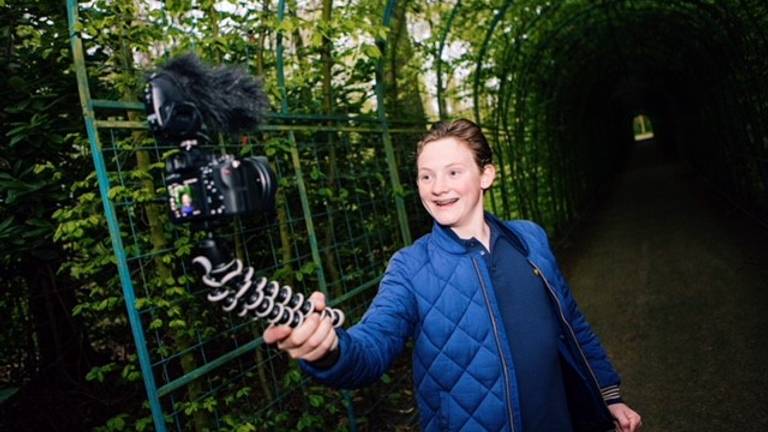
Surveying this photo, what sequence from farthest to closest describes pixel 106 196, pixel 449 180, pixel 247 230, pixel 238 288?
pixel 247 230
pixel 106 196
pixel 449 180
pixel 238 288

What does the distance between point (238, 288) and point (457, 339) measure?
3.14ft

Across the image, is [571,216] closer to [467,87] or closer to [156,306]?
[467,87]

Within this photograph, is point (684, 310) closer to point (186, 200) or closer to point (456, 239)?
point (456, 239)

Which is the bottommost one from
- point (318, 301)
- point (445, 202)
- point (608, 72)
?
point (318, 301)

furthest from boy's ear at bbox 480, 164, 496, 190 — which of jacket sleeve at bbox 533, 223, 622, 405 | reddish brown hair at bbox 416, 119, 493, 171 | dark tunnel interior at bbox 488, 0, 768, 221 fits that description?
dark tunnel interior at bbox 488, 0, 768, 221

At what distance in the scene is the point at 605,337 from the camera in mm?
5199

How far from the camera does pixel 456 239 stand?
1.85 metres

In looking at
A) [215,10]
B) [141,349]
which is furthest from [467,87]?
[141,349]

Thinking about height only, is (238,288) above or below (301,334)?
above

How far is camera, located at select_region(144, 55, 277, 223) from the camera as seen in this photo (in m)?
1.11

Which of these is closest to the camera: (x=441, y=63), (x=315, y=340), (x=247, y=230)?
(x=315, y=340)

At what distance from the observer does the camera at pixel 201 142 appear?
1108 millimetres

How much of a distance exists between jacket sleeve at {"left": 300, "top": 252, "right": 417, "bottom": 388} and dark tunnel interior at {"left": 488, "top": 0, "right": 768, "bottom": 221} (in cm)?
693

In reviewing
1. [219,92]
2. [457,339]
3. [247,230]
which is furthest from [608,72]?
[219,92]
